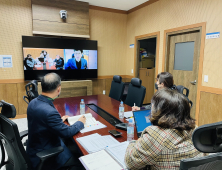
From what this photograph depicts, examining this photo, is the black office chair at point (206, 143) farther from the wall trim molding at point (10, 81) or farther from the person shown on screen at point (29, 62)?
the wall trim molding at point (10, 81)

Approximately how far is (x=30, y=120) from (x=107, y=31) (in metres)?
4.12

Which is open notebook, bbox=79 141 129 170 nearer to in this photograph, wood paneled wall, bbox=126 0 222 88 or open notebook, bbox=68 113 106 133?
open notebook, bbox=68 113 106 133

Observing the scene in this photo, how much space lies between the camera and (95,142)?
4.48 feet

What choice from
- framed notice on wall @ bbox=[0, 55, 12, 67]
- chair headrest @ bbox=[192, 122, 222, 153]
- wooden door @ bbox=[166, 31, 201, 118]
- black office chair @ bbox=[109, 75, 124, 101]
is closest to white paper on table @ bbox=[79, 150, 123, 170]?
chair headrest @ bbox=[192, 122, 222, 153]

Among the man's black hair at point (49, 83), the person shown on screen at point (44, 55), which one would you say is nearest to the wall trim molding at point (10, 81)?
the person shown on screen at point (44, 55)

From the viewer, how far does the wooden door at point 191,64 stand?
3.21m

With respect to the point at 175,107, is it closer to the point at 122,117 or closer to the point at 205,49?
the point at 122,117

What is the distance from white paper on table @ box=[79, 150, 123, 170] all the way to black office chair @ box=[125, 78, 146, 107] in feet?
5.22

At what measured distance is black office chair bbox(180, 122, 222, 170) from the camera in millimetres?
582

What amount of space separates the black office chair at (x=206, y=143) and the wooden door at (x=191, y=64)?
288cm

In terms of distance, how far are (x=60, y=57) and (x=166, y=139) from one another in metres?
3.91

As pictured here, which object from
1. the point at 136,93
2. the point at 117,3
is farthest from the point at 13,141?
the point at 117,3

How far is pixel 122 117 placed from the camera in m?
1.99

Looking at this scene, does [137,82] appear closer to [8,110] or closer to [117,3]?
[8,110]
